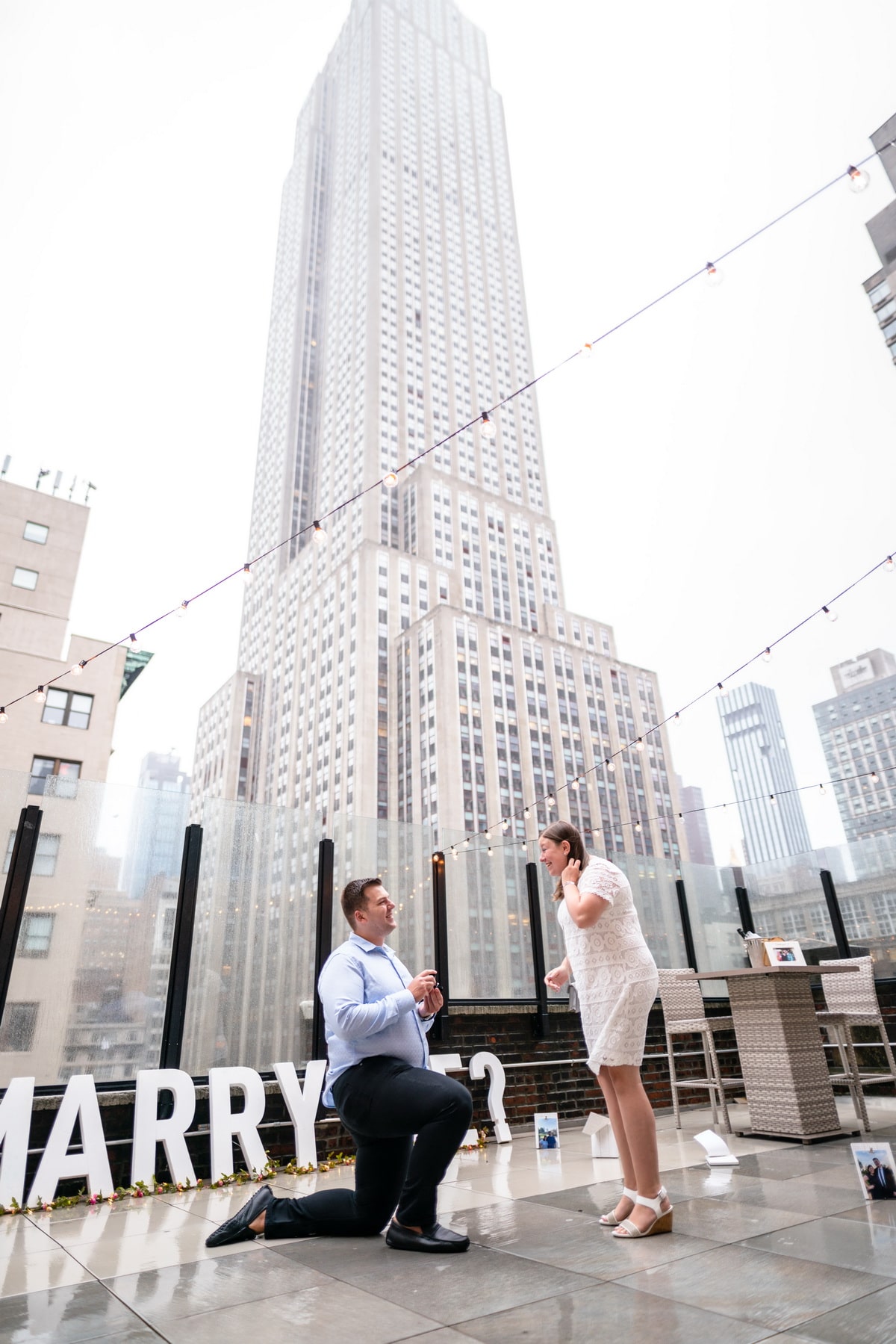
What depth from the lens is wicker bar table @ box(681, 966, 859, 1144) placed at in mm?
4309

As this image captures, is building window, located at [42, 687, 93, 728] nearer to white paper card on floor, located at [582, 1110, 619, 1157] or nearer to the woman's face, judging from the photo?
white paper card on floor, located at [582, 1110, 619, 1157]

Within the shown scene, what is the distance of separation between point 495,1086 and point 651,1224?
9.72 ft

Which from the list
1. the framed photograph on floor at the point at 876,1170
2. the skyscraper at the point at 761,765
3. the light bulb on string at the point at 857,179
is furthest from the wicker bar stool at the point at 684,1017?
the skyscraper at the point at 761,765

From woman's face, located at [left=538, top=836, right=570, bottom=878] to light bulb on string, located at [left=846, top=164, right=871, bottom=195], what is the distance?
16.0ft

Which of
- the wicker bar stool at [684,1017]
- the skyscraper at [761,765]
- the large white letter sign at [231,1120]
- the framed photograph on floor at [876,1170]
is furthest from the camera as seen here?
the skyscraper at [761,765]

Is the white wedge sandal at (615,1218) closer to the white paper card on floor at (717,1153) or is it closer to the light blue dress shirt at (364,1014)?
the light blue dress shirt at (364,1014)

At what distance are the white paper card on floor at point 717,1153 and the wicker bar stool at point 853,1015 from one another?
1102 mm

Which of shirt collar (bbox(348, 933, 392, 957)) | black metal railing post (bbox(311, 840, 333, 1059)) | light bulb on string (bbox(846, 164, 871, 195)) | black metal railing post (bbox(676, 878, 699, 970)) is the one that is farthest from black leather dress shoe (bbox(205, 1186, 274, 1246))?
light bulb on string (bbox(846, 164, 871, 195))

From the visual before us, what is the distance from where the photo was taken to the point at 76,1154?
360 centimetres

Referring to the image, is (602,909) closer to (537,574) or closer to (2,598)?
(2,598)

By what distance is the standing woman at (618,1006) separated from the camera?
101 inches

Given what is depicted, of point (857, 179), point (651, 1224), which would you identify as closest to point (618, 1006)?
point (651, 1224)

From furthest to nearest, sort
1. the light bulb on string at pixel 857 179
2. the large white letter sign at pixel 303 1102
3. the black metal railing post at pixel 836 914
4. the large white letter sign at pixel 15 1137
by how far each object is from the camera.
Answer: the black metal railing post at pixel 836 914
the light bulb on string at pixel 857 179
the large white letter sign at pixel 303 1102
the large white letter sign at pixel 15 1137

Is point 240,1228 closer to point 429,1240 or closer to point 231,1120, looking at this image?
point 429,1240
